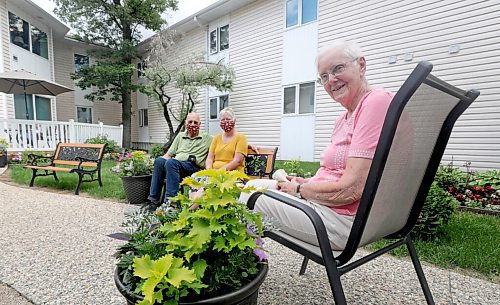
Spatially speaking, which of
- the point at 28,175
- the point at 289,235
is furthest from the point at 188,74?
the point at 289,235

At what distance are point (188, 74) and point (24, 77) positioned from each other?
16.6 ft

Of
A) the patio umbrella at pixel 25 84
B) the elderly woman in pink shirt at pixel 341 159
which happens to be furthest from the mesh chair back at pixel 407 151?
the patio umbrella at pixel 25 84

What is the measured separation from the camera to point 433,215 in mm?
2604

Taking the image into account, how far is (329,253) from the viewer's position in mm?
1088

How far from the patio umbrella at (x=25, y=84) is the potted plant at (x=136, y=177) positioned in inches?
274

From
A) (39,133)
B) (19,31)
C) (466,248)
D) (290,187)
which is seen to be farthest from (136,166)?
(19,31)

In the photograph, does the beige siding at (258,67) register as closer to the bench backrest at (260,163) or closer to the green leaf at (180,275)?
the bench backrest at (260,163)

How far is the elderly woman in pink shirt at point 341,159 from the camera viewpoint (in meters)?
1.21

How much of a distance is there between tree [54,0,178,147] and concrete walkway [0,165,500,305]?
38.9 ft

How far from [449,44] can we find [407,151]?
663 cm

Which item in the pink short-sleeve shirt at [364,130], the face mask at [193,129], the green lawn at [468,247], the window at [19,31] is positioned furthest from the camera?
the window at [19,31]

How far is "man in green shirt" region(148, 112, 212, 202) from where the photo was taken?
3596mm

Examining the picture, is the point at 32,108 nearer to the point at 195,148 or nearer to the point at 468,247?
the point at 195,148

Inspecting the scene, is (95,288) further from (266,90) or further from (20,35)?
A: (20,35)
